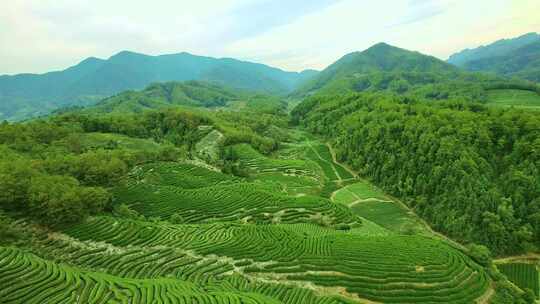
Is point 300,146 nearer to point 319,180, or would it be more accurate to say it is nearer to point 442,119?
point 319,180

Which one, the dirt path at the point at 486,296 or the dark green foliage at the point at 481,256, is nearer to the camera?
the dirt path at the point at 486,296

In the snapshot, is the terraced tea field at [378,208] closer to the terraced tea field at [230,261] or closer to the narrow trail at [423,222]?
the narrow trail at [423,222]

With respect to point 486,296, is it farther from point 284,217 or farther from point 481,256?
point 284,217

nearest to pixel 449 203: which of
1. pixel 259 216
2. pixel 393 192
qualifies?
pixel 393 192

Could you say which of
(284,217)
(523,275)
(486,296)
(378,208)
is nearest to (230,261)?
(284,217)

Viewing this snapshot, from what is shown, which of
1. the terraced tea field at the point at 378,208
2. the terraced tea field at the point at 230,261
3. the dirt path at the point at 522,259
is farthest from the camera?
the terraced tea field at the point at 378,208

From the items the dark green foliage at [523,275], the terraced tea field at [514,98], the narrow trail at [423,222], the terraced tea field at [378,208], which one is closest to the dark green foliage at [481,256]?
the narrow trail at [423,222]
